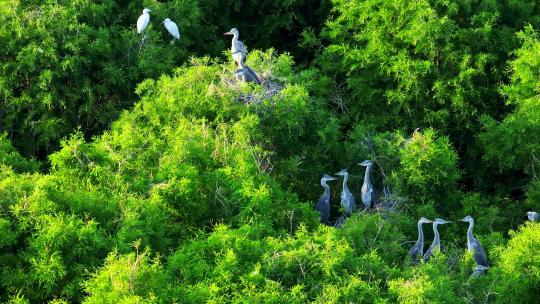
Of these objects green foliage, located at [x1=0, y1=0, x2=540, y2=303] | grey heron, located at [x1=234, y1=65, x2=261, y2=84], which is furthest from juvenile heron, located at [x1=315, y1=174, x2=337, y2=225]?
grey heron, located at [x1=234, y1=65, x2=261, y2=84]

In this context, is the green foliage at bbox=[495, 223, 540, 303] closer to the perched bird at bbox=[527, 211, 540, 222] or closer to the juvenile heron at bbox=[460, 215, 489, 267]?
the juvenile heron at bbox=[460, 215, 489, 267]

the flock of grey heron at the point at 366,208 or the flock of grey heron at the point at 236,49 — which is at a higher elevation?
the flock of grey heron at the point at 236,49

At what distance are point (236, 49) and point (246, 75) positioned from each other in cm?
129

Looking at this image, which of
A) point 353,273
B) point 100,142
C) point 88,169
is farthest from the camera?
point 100,142

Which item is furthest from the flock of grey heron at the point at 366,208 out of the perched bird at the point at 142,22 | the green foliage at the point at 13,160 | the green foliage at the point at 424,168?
the green foliage at the point at 13,160

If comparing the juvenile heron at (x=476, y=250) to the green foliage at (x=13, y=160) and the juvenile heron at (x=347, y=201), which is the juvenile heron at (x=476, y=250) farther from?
the green foliage at (x=13, y=160)

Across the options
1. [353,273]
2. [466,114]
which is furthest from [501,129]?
[353,273]

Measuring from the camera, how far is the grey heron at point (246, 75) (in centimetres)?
1085

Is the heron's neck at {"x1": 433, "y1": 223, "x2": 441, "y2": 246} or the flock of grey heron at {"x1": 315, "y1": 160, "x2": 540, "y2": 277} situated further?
the heron's neck at {"x1": 433, "y1": 223, "x2": 441, "y2": 246}

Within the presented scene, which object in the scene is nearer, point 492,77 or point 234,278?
point 234,278

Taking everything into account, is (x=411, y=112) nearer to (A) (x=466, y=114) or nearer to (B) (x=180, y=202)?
(A) (x=466, y=114)

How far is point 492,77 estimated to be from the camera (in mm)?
12953

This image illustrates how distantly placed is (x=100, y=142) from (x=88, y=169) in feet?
2.83

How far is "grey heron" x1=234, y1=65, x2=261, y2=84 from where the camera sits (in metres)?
10.9
